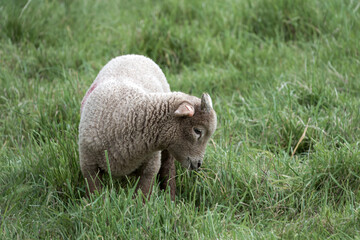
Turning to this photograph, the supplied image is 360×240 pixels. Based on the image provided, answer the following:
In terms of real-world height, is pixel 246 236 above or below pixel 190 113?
below

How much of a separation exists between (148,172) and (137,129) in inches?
16.6

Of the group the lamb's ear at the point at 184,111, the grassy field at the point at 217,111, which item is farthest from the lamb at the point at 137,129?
the grassy field at the point at 217,111

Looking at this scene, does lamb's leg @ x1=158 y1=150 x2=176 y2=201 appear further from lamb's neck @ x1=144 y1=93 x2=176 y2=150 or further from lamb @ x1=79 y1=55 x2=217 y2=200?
lamb's neck @ x1=144 y1=93 x2=176 y2=150

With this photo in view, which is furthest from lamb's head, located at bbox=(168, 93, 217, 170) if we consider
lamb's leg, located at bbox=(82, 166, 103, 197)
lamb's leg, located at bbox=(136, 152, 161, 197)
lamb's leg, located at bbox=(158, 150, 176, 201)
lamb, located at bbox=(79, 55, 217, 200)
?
lamb's leg, located at bbox=(82, 166, 103, 197)

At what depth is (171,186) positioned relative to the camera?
3930 mm

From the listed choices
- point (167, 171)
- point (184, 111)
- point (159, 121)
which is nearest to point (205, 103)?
point (184, 111)

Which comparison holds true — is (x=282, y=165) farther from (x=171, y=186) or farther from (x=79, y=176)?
(x=79, y=176)

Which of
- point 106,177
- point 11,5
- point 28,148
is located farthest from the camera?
point 11,5

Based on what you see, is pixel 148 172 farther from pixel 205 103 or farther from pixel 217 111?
pixel 217 111

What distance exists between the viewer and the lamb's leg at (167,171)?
12.9 feet

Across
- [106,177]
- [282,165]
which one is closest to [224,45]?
[282,165]

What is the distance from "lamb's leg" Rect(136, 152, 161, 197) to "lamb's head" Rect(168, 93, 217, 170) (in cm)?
26

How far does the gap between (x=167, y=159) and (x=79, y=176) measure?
70 cm

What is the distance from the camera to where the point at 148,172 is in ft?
12.5
